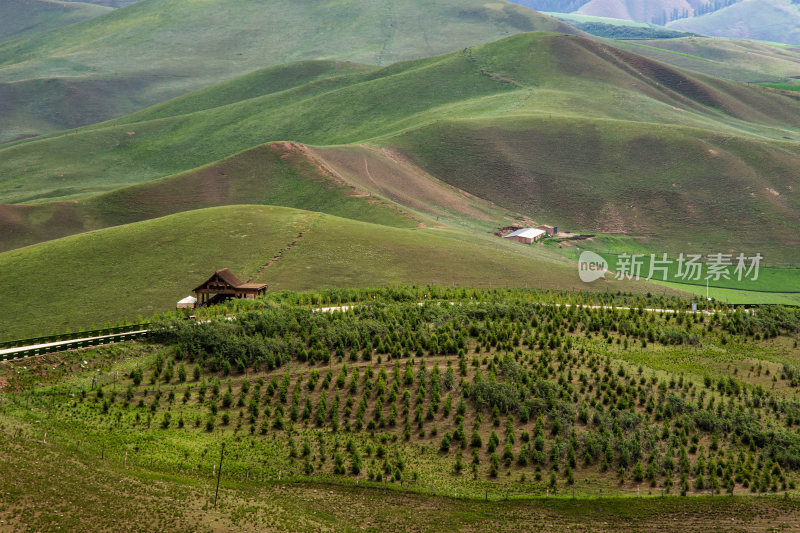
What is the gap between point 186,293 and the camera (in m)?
61.6

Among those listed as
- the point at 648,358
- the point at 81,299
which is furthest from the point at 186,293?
the point at 648,358

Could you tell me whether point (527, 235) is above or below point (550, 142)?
below

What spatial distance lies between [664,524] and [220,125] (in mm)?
173040

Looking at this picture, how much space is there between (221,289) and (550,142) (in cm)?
9402

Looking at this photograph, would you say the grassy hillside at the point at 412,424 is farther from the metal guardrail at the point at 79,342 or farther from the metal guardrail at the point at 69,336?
the metal guardrail at the point at 69,336

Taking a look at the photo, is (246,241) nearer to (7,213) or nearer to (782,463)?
(7,213)

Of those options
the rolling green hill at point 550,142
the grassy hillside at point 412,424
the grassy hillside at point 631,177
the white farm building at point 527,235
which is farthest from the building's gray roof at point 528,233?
the grassy hillside at point 412,424

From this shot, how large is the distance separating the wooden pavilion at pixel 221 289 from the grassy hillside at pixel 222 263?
4.67 m

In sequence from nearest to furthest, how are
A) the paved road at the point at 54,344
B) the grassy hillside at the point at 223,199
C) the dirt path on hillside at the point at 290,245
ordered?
the paved road at the point at 54,344
the dirt path on hillside at the point at 290,245
the grassy hillside at the point at 223,199

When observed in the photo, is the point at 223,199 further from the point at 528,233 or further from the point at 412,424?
the point at 412,424

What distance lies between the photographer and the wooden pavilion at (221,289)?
56.0 meters

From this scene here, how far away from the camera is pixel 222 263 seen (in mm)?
68438

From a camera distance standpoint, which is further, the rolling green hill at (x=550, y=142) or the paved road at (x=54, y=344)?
the rolling green hill at (x=550, y=142)

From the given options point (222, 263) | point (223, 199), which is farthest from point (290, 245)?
point (223, 199)
